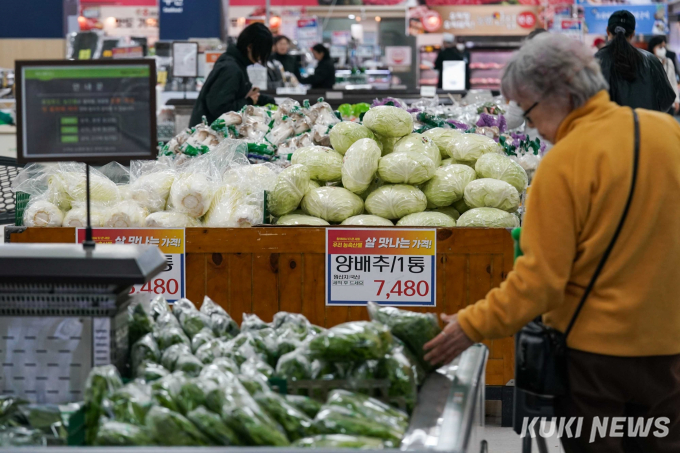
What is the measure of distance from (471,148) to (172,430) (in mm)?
2658

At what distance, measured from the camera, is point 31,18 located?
9.97 meters

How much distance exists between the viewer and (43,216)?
11.2 feet

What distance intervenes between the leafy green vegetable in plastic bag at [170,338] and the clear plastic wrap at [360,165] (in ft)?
5.81

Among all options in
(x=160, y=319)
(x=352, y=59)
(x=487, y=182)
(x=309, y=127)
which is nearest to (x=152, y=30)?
(x=352, y=59)

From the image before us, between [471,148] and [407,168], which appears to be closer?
[407,168]

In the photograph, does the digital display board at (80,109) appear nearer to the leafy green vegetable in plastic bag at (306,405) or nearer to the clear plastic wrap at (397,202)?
the leafy green vegetable in plastic bag at (306,405)

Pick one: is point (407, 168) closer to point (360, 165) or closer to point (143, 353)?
point (360, 165)

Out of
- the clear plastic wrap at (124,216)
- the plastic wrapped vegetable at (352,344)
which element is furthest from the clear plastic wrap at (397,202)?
the plastic wrapped vegetable at (352,344)

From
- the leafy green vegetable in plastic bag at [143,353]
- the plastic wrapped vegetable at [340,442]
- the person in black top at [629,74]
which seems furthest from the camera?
the person in black top at [629,74]

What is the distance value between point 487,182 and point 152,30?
17.2 meters

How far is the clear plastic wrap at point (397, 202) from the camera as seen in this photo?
348cm

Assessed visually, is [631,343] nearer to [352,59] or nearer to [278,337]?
[278,337]

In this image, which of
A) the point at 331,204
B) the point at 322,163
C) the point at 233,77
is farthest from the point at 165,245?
the point at 233,77

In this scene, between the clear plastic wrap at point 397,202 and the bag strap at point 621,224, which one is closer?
the bag strap at point 621,224
